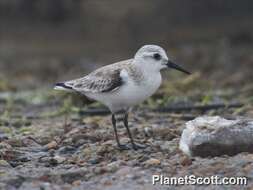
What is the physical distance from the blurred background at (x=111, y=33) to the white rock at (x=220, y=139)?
9786 mm

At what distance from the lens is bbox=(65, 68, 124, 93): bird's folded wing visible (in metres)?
7.77

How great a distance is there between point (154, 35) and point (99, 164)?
12.9 m

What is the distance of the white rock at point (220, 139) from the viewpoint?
704cm

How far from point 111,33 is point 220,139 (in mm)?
13611

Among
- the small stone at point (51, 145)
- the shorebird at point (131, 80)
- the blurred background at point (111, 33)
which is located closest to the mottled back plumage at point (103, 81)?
the shorebird at point (131, 80)

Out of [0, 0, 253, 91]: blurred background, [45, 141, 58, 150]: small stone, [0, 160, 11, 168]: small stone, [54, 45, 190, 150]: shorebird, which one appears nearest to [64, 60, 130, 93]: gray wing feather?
[54, 45, 190, 150]: shorebird

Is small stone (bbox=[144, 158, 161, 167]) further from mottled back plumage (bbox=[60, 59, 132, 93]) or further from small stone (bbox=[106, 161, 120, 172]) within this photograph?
mottled back plumage (bbox=[60, 59, 132, 93])

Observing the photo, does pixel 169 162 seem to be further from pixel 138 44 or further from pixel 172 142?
pixel 138 44

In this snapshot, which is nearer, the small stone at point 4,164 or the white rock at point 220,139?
the white rock at point 220,139

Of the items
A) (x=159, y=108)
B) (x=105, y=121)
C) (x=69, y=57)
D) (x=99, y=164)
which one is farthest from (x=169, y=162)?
(x=69, y=57)

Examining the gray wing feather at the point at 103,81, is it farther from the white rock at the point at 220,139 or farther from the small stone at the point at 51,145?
the white rock at the point at 220,139

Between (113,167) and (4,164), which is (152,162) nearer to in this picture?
(113,167)

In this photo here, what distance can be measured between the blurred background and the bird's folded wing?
338 inches

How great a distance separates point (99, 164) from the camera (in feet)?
23.8
